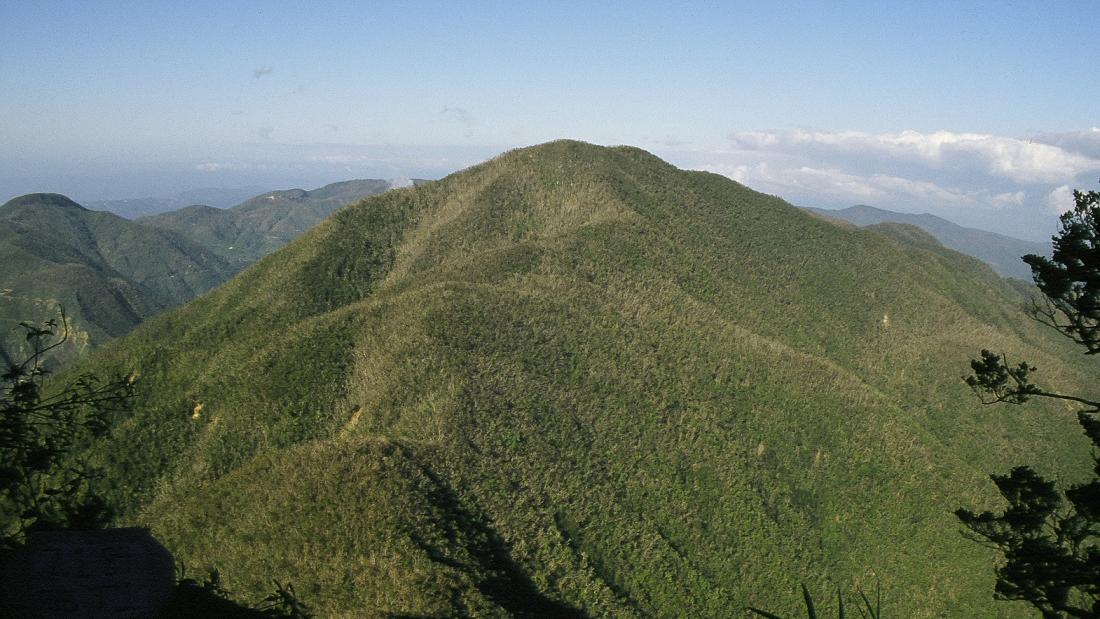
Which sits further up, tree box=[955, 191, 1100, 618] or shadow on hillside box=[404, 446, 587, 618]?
tree box=[955, 191, 1100, 618]

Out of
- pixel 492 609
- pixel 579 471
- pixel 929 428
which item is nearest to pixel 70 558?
pixel 492 609

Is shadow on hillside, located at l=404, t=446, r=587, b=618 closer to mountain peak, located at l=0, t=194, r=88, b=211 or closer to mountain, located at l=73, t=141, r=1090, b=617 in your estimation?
mountain, located at l=73, t=141, r=1090, b=617

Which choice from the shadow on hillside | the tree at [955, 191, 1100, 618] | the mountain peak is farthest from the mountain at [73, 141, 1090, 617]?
the mountain peak

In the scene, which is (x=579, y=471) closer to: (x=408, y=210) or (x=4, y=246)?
(x=408, y=210)

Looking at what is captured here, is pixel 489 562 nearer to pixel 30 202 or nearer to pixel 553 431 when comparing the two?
pixel 553 431

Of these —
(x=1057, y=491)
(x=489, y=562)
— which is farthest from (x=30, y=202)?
(x=1057, y=491)

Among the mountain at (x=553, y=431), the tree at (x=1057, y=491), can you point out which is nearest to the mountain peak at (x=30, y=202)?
the mountain at (x=553, y=431)
